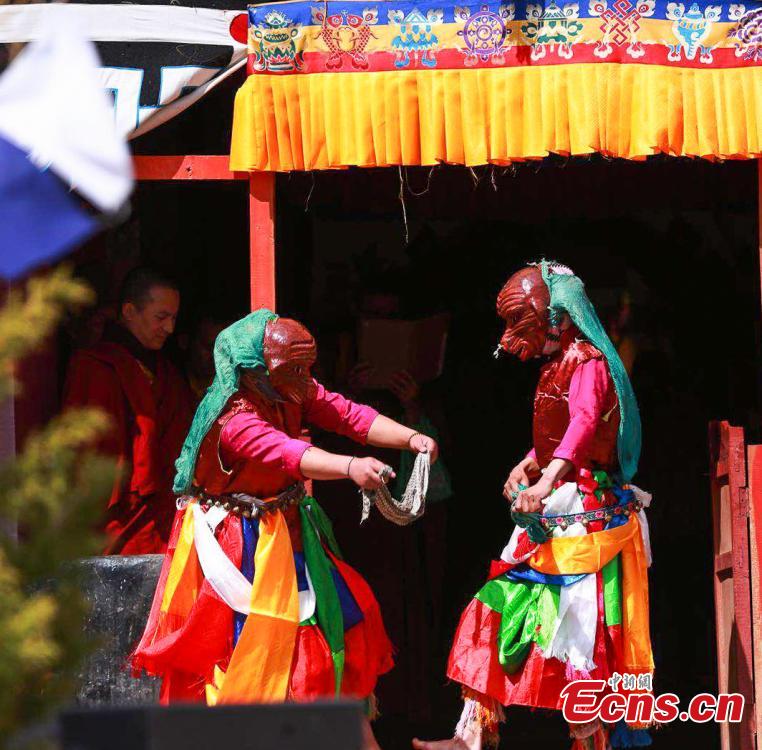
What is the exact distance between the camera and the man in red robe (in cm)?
637

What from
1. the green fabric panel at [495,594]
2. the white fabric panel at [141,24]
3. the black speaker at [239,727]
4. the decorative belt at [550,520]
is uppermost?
the white fabric panel at [141,24]

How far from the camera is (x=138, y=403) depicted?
6.46 metres

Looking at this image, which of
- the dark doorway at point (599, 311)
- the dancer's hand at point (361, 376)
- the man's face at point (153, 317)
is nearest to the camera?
the man's face at point (153, 317)

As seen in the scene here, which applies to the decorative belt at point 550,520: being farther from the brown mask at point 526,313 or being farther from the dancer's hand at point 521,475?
the brown mask at point 526,313

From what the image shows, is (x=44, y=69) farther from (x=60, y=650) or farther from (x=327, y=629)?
(x=60, y=650)

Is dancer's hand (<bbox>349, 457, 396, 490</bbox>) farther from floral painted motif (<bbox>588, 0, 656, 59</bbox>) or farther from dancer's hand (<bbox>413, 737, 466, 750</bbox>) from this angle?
floral painted motif (<bbox>588, 0, 656, 59</bbox>)

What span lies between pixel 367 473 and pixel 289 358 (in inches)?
21.9

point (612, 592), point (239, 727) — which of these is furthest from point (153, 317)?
point (239, 727)

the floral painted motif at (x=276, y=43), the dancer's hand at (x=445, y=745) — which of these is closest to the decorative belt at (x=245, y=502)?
the dancer's hand at (x=445, y=745)

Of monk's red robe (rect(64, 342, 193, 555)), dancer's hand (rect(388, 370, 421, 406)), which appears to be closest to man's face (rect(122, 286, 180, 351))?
monk's red robe (rect(64, 342, 193, 555))

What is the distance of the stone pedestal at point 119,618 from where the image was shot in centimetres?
546

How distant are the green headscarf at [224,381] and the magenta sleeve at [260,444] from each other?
3.2 inches

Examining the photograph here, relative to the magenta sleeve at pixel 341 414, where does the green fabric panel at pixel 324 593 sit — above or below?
below

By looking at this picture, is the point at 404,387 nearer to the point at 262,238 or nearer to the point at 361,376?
the point at 361,376
